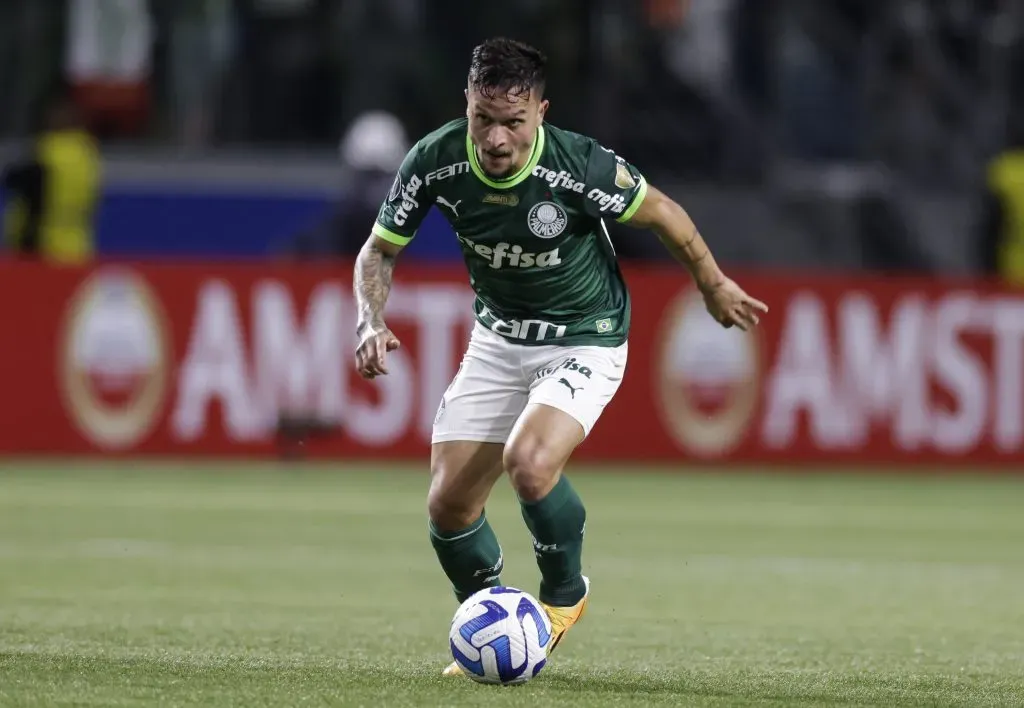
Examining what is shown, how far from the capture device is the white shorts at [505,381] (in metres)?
7.09

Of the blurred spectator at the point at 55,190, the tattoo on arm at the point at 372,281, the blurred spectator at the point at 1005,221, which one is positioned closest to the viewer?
the tattoo on arm at the point at 372,281

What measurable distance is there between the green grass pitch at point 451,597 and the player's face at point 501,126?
173cm

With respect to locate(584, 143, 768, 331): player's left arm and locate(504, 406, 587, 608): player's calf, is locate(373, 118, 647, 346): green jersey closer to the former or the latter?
locate(584, 143, 768, 331): player's left arm

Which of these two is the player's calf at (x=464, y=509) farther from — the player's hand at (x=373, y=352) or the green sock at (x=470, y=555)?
the player's hand at (x=373, y=352)

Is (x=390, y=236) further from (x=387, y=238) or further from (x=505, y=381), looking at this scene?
(x=505, y=381)

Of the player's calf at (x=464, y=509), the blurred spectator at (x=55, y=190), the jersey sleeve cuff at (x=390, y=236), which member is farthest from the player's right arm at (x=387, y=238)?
the blurred spectator at (x=55, y=190)

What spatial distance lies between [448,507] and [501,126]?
4.41 ft

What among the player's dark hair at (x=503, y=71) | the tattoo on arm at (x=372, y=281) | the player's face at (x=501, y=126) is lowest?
the tattoo on arm at (x=372, y=281)

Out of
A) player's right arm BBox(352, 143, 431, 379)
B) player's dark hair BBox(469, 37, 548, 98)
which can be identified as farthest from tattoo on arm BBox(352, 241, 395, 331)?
player's dark hair BBox(469, 37, 548, 98)

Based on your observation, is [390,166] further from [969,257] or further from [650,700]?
[650,700]

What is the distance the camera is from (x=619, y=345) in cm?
731

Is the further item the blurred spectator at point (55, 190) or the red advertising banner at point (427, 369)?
the blurred spectator at point (55, 190)

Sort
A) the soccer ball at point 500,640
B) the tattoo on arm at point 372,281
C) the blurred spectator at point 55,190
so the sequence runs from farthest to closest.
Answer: the blurred spectator at point 55,190 → the tattoo on arm at point 372,281 → the soccer ball at point 500,640

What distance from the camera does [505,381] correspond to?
283 inches
